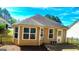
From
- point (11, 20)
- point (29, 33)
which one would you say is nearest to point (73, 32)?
point (29, 33)

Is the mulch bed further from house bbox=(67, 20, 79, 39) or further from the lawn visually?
house bbox=(67, 20, 79, 39)

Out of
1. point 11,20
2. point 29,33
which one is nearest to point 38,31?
point 29,33

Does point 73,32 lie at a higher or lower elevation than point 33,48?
higher

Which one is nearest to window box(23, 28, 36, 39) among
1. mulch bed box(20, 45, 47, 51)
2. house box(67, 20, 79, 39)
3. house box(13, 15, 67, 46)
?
house box(13, 15, 67, 46)

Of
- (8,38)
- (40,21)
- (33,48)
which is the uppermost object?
(40,21)

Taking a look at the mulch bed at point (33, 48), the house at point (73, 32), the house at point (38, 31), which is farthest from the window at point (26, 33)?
the house at point (73, 32)

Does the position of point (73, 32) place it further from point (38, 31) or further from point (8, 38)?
point (8, 38)

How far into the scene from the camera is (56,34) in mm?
3680

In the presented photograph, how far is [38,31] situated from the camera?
365 cm

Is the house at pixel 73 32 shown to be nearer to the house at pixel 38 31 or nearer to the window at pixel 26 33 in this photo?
the house at pixel 38 31

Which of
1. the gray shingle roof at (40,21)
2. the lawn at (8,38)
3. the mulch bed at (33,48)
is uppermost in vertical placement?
the gray shingle roof at (40,21)

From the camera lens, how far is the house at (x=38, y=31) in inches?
143
